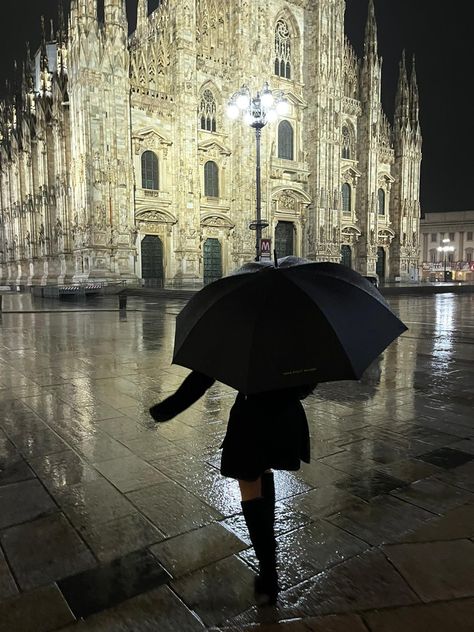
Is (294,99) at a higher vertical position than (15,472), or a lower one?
higher

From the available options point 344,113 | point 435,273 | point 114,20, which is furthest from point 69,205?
point 435,273

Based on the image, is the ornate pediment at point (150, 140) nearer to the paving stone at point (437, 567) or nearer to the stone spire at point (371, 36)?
the stone spire at point (371, 36)

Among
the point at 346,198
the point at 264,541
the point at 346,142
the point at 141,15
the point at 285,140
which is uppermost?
the point at 141,15

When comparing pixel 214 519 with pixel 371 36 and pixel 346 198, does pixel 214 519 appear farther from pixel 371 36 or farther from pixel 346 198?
pixel 371 36

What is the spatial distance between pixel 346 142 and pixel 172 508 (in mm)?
39759

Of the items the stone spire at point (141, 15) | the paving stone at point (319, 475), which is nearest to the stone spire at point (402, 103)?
the stone spire at point (141, 15)

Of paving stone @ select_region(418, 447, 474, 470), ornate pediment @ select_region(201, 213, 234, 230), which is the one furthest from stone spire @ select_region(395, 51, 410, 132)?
paving stone @ select_region(418, 447, 474, 470)

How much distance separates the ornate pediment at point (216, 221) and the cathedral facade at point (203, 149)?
0.39ft

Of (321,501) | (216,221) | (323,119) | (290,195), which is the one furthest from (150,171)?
(321,501)

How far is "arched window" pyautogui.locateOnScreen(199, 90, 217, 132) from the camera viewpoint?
3102 cm

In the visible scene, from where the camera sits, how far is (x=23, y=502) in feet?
9.95

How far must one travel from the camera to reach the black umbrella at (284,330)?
1.79 metres

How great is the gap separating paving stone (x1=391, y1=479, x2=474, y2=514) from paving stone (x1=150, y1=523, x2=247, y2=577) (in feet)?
4.15

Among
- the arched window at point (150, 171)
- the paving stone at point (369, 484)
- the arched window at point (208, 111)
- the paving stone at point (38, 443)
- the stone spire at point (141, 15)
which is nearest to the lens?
the paving stone at point (369, 484)
